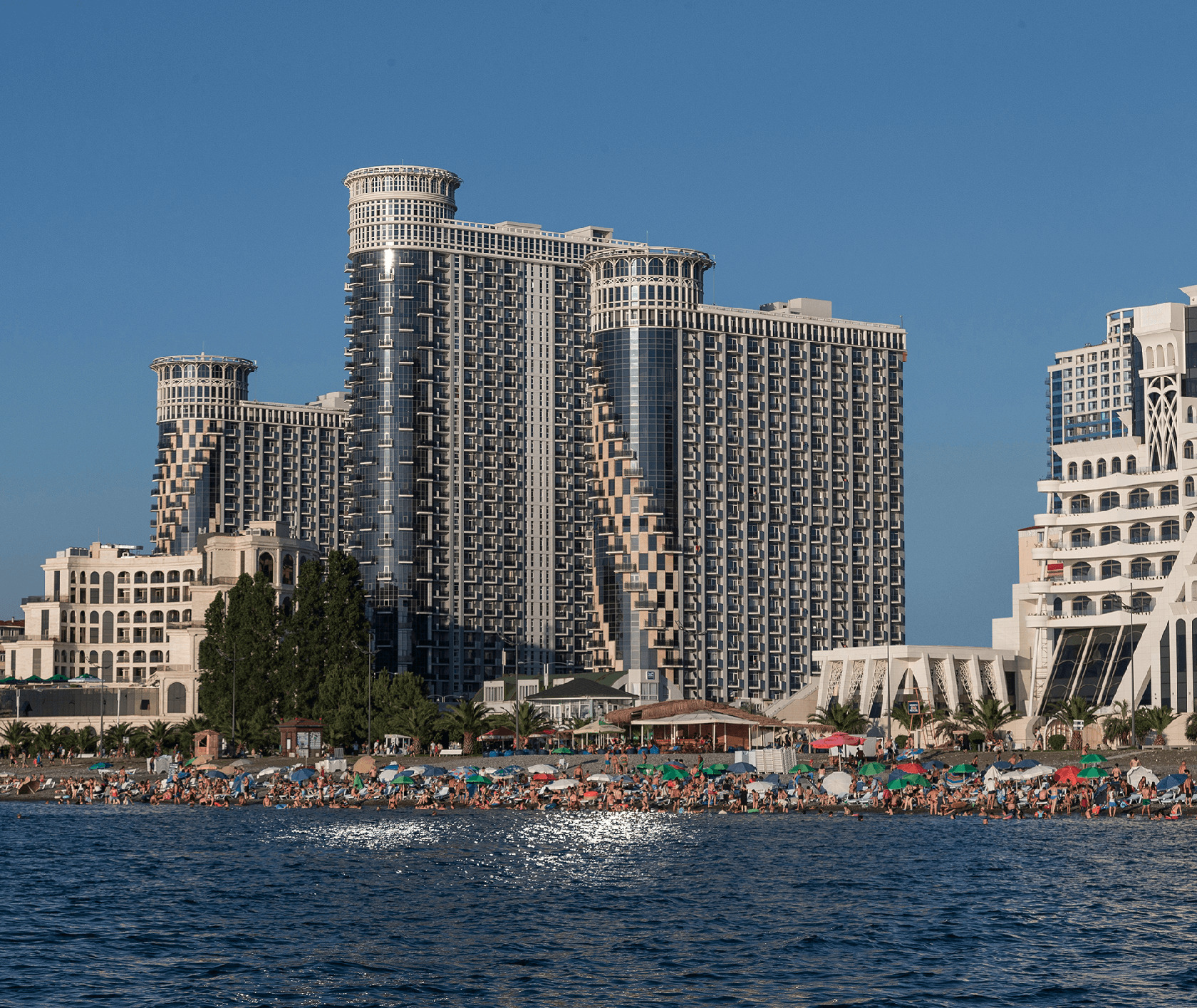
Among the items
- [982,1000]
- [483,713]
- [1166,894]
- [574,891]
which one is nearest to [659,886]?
[574,891]

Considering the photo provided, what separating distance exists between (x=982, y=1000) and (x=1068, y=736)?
314 ft

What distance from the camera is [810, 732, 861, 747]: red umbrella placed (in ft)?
446

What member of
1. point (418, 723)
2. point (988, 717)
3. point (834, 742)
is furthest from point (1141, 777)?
point (418, 723)

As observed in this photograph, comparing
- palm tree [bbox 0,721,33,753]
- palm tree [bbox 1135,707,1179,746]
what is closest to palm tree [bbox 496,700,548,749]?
palm tree [bbox 1135,707,1179,746]

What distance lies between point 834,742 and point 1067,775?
1110 inches

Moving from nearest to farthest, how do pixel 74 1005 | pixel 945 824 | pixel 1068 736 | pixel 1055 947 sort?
pixel 74 1005 < pixel 1055 947 < pixel 945 824 < pixel 1068 736

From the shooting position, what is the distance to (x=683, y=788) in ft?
405

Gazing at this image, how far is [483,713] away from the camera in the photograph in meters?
A: 164

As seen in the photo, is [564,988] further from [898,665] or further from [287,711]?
[898,665]

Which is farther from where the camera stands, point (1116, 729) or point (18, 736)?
point (18, 736)

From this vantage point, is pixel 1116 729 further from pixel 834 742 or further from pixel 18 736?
pixel 18 736

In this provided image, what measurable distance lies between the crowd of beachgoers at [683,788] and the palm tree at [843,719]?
19.9 meters

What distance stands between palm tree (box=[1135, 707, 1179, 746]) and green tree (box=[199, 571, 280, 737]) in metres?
77.2

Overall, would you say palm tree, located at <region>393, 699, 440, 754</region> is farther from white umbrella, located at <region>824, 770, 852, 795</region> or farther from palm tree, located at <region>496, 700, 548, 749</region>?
white umbrella, located at <region>824, 770, 852, 795</region>
